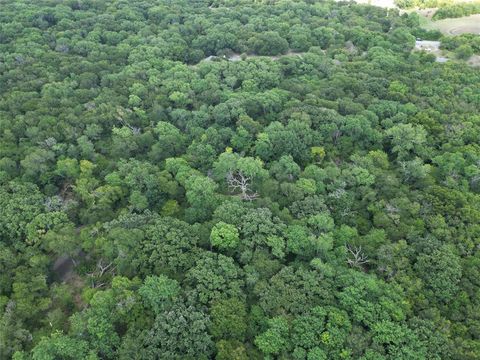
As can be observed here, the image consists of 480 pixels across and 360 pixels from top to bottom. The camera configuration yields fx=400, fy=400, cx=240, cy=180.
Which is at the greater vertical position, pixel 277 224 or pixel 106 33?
pixel 106 33

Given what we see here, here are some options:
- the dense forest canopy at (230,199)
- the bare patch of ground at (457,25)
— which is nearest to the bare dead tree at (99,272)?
the dense forest canopy at (230,199)

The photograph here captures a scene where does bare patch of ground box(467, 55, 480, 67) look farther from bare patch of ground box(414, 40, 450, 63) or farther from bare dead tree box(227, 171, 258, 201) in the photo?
bare dead tree box(227, 171, 258, 201)

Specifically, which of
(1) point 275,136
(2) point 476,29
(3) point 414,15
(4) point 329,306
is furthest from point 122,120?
(2) point 476,29

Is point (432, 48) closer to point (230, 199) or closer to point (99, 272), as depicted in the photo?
point (230, 199)

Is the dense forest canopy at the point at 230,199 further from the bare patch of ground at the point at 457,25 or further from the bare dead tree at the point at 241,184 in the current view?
the bare patch of ground at the point at 457,25

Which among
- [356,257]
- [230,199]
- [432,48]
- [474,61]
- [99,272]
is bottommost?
[99,272]

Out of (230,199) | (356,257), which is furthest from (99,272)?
(356,257)

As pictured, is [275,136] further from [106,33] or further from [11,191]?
[106,33]

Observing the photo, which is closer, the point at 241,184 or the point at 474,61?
the point at 241,184
